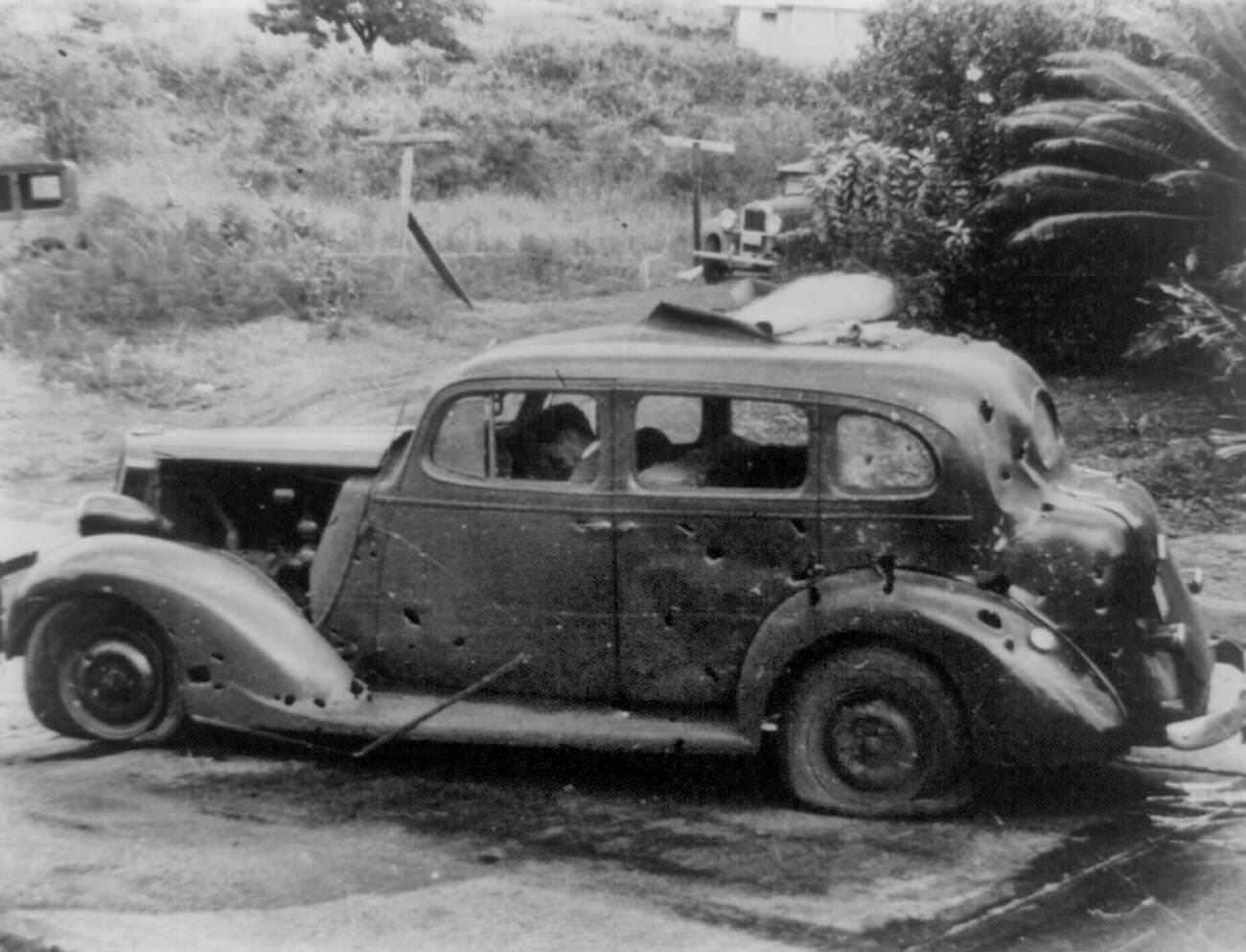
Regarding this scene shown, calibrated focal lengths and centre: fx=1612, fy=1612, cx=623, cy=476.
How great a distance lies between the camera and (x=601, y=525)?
5.29m

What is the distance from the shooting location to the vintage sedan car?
494cm

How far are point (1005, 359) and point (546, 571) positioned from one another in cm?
175

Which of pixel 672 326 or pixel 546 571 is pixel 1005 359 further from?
pixel 546 571

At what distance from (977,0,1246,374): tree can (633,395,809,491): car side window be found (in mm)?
3842

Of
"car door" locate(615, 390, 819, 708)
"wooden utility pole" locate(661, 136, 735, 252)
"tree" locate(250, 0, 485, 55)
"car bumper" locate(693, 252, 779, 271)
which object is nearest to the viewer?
"car door" locate(615, 390, 819, 708)

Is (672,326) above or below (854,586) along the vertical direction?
above

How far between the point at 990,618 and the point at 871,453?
66 cm

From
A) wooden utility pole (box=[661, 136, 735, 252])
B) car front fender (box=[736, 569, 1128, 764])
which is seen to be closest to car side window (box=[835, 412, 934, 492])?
car front fender (box=[736, 569, 1128, 764])

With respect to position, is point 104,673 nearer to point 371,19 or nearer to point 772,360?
point 772,360

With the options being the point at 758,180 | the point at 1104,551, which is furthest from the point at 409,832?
the point at 758,180

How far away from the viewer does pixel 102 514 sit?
5945 millimetres

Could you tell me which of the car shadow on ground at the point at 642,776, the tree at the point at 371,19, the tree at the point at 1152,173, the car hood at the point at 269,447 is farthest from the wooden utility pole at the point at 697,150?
the car shadow on ground at the point at 642,776

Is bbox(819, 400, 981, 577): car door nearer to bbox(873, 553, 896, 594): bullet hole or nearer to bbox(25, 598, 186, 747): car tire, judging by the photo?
bbox(873, 553, 896, 594): bullet hole

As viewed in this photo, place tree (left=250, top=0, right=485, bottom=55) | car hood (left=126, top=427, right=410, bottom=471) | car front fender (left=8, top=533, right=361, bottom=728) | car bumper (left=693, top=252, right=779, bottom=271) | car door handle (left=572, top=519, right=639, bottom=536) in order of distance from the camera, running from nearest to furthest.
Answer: car door handle (left=572, top=519, right=639, bottom=536)
car front fender (left=8, top=533, right=361, bottom=728)
car hood (left=126, top=427, right=410, bottom=471)
tree (left=250, top=0, right=485, bottom=55)
car bumper (left=693, top=252, right=779, bottom=271)
